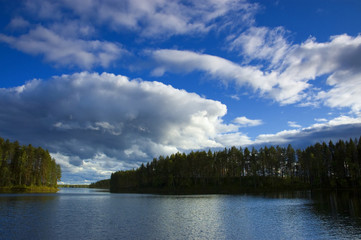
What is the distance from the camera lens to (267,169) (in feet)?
529

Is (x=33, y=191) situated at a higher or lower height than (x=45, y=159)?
lower

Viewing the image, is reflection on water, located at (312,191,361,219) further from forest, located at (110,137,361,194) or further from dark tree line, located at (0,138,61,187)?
dark tree line, located at (0,138,61,187)

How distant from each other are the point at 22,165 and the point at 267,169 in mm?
140930

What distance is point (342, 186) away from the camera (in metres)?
137

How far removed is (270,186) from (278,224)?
118306 mm

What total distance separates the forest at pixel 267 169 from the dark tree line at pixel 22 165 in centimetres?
7563

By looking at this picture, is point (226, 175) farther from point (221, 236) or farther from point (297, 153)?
point (221, 236)

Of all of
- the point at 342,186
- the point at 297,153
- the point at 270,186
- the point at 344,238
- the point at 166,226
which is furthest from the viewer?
the point at 297,153

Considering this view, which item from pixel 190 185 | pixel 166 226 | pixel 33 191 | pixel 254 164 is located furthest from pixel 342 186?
pixel 33 191

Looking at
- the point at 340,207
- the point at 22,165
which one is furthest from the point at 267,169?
the point at 22,165

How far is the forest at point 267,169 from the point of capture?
5630 inches

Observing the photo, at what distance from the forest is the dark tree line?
75633 mm

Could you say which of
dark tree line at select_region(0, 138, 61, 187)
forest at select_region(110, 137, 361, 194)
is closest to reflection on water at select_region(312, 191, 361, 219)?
forest at select_region(110, 137, 361, 194)

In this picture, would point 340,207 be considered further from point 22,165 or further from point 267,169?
point 22,165
